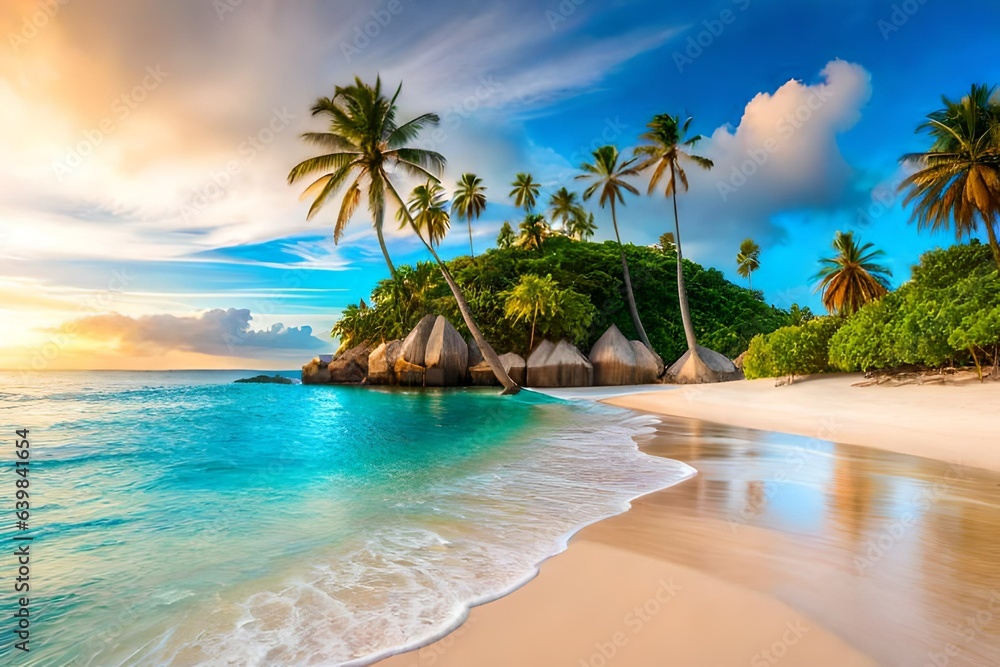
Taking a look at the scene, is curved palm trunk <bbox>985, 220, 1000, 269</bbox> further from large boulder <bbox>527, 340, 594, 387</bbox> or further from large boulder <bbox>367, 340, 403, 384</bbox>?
large boulder <bbox>367, 340, 403, 384</bbox>

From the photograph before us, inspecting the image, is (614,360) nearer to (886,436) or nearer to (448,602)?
(886,436)

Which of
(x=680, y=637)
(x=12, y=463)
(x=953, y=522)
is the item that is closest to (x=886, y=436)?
(x=953, y=522)

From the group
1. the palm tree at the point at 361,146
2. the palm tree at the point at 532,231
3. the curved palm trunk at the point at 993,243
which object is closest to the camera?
the curved palm trunk at the point at 993,243

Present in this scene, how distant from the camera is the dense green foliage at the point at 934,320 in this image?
41.6ft

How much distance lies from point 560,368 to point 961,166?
18.8 m

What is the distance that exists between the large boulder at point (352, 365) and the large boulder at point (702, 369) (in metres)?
20.3

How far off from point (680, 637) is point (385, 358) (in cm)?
2955

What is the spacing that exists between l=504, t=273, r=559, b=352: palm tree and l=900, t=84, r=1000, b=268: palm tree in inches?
642

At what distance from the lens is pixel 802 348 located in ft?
59.9

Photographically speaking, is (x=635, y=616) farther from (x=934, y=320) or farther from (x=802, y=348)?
(x=802, y=348)

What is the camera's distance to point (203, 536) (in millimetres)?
4773

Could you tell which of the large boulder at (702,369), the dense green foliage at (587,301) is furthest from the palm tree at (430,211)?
the large boulder at (702,369)

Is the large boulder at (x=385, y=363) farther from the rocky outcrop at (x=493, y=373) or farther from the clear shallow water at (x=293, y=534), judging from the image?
the clear shallow water at (x=293, y=534)

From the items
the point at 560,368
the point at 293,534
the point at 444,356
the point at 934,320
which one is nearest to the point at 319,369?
the point at 444,356
